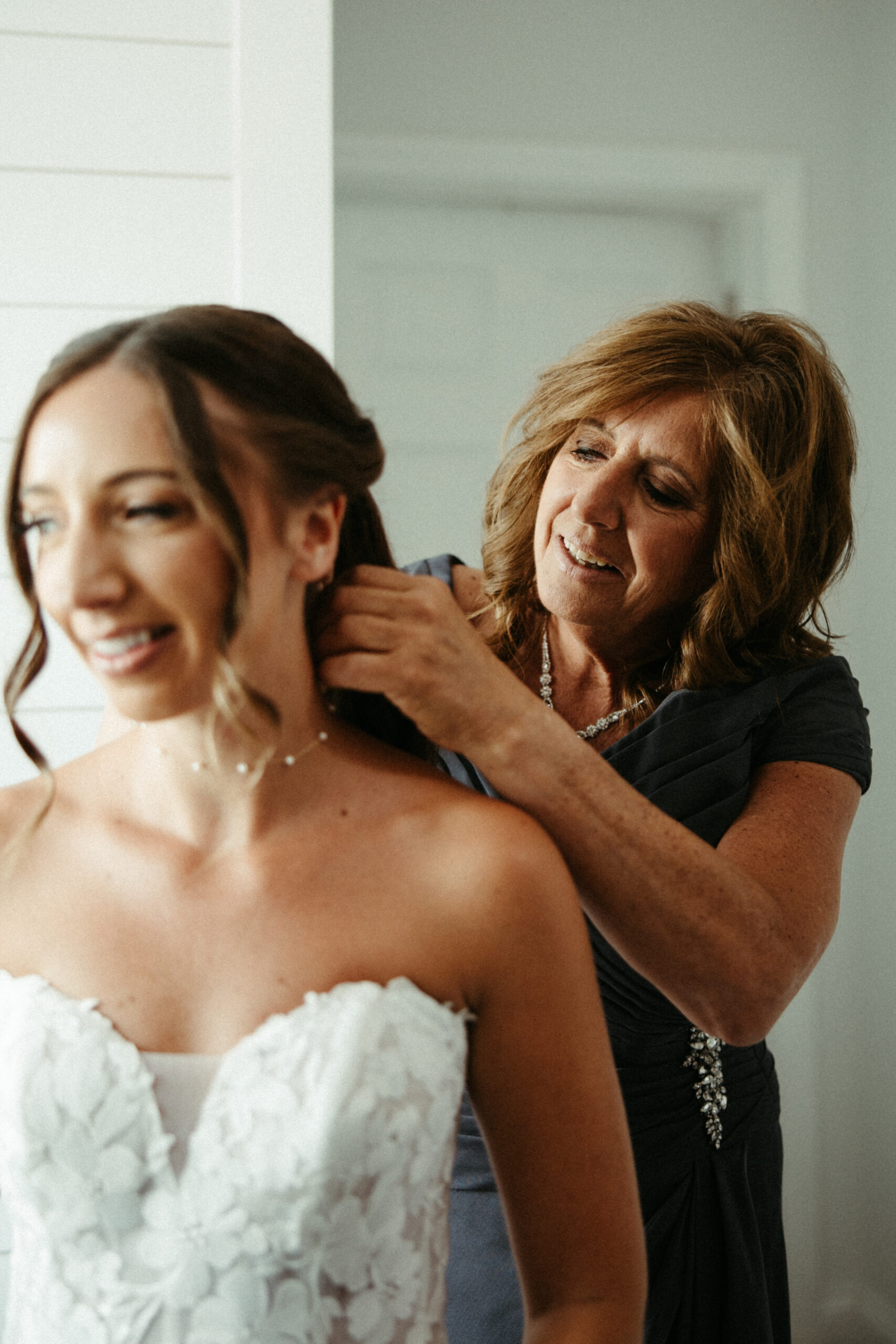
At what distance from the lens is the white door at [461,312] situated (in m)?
2.50

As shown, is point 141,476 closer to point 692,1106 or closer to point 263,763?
point 263,763

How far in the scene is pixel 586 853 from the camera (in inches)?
38.0

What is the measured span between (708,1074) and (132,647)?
3.04 feet

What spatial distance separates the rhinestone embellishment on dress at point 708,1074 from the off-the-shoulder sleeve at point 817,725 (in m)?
0.34

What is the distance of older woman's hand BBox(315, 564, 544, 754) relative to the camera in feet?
2.86

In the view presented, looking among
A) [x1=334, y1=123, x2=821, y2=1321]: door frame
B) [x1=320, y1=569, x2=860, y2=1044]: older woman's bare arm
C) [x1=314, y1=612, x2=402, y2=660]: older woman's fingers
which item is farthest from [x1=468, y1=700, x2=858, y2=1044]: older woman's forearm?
[x1=334, y1=123, x2=821, y2=1321]: door frame

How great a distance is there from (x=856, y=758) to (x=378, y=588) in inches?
24.6

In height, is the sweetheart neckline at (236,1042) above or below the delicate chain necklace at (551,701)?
below

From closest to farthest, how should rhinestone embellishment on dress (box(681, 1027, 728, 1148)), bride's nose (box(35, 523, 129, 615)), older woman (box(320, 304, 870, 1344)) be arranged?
bride's nose (box(35, 523, 129, 615)), older woman (box(320, 304, 870, 1344)), rhinestone embellishment on dress (box(681, 1027, 728, 1148))

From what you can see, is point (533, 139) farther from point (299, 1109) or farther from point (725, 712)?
point (299, 1109)


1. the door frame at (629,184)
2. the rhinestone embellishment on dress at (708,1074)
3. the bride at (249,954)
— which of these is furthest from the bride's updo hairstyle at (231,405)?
the door frame at (629,184)

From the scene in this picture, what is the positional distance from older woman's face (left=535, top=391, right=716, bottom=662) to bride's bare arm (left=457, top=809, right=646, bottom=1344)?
1.36ft

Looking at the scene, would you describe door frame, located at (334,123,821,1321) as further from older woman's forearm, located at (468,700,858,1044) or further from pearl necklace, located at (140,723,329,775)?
pearl necklace, located at (140,723,329,775)

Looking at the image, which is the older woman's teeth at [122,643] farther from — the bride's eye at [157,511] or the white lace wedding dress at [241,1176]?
the white lace wedding dress at [241,1176]
